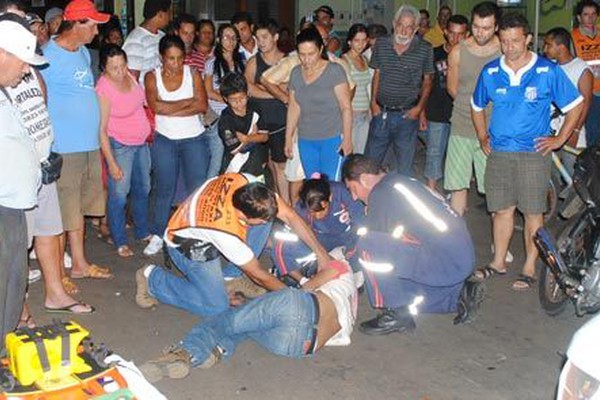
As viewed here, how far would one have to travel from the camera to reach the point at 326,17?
1052cm

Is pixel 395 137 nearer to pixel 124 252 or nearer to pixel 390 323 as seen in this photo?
pixel 124 252

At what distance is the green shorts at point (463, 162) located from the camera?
6.77 metres

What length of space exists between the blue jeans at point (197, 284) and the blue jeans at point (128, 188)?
1157 millimetres

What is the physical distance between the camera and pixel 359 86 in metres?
8.12

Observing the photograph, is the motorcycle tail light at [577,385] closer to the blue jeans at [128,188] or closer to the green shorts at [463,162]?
the green shorts at [463,162]

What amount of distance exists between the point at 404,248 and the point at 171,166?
2425 millimetres

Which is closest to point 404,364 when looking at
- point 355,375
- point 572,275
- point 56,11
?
point 355,375

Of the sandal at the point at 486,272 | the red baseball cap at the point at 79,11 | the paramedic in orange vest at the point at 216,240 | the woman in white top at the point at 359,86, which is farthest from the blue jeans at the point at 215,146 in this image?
the sandal at the point at 486,272

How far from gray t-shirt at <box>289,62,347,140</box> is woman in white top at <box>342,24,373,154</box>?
99 cm

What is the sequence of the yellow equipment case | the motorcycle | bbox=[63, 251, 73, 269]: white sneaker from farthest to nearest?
bbox=[63, 251, 73, 269]: white sneaker → the motorcycle → the yellow equipment case

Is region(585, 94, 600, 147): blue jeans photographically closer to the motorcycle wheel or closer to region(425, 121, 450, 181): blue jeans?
region(425, 121, 450, 181): blue jeans

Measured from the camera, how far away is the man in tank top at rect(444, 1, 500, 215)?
264 inches

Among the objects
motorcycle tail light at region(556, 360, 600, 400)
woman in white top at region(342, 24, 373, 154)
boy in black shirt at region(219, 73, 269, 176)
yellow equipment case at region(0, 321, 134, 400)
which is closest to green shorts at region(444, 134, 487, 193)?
woman in white top at region(342, 24, 373, 154)

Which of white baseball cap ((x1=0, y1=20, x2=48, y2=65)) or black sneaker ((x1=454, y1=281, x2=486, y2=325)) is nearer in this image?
white baseball cap ((x1=0, y1=20, x2=48, y2=65))
